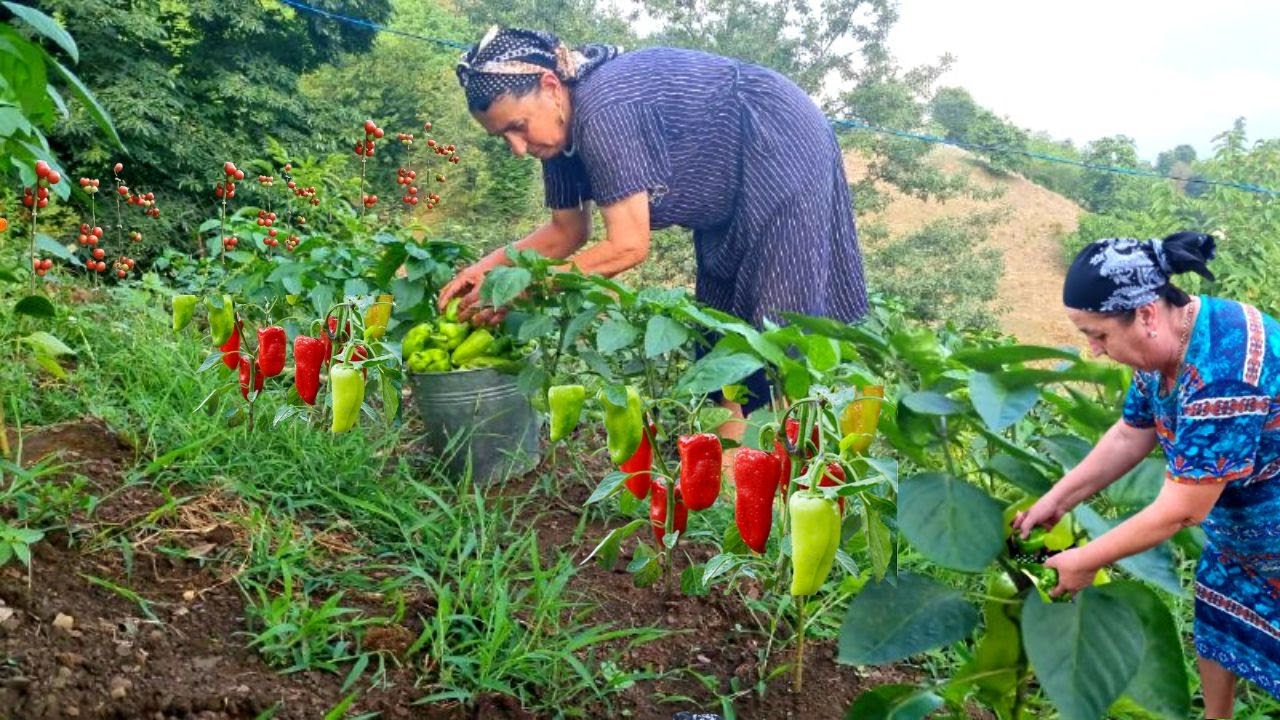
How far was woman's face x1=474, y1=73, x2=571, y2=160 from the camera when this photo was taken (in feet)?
6.86

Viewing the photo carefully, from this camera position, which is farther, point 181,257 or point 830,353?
point 181,257

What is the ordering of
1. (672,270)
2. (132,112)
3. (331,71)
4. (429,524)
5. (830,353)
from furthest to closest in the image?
(331,71) < (672,270) < (132,112) < (429,524) < (830,353)

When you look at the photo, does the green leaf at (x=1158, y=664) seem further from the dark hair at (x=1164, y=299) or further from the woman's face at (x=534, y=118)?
the woman's face at (x=534, y=118)

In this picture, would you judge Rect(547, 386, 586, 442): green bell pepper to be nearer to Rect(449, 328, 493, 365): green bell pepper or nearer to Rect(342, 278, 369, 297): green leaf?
Rect(449, 328, 493, 365): green bell pepper

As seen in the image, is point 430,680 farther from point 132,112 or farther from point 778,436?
point 132,112

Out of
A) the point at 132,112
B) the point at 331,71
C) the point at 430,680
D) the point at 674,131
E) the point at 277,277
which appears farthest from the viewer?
the point at 331,71

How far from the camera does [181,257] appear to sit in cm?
348

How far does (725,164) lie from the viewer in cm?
230

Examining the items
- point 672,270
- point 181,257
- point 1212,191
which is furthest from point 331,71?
point 1212,191

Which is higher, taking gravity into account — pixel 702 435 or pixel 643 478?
pixel 702 435

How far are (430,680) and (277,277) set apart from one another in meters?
0.93

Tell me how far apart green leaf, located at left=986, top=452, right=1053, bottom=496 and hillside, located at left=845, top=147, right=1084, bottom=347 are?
8.36 m

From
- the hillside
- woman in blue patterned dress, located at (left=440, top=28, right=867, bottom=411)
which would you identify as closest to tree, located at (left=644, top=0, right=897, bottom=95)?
the hillside

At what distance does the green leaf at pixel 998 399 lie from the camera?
0.86 m
